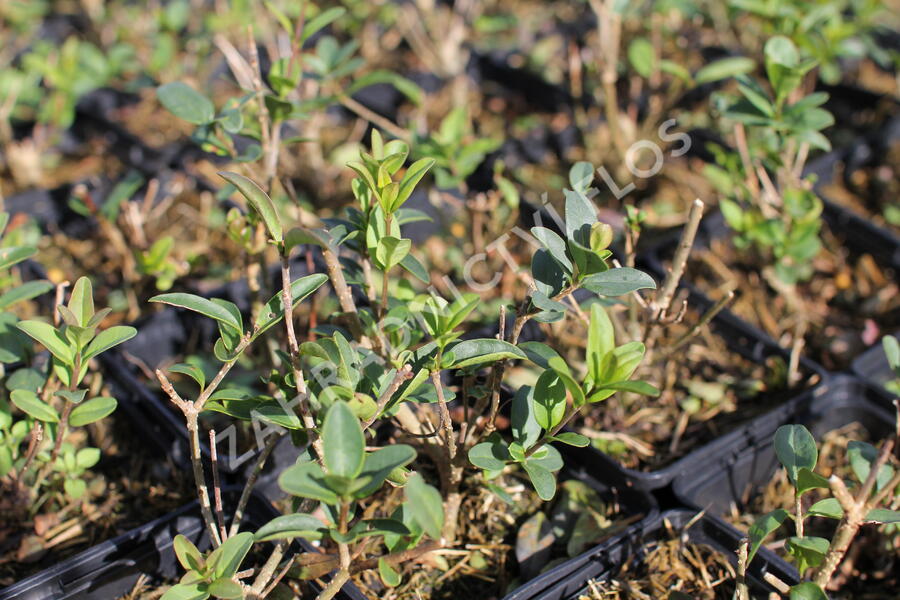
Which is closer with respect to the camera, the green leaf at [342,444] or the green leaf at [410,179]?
the green leaf at [342,444]

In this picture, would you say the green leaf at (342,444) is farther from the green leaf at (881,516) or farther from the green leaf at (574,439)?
the green leaf at (881,516)

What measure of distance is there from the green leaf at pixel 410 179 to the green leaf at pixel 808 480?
59 cm

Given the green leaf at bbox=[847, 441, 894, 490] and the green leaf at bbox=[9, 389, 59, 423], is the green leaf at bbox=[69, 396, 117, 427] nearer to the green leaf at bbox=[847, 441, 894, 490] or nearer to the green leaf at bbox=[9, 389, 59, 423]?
the green leaf at bbox=[9, 389, 59, 423]

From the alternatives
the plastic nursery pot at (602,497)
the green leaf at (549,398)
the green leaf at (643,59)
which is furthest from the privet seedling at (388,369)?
the green leaf at (643,59)

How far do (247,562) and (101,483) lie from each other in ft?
1.13

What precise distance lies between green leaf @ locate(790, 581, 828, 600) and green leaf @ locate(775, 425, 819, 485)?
0.42 feet

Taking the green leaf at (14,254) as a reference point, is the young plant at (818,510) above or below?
below

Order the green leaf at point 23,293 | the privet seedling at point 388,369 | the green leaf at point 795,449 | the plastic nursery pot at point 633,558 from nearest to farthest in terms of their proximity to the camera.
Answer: the privet seedling at point 388,369, the green leaf at point 795,449, the plastic nursery pot at point 633,558, the green leaf at point 23,293

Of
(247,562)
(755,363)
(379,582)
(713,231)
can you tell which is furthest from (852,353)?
(247,562)

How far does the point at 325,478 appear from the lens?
2.72 feet

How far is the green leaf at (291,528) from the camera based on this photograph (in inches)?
34.4

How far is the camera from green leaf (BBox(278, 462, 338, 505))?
824 millimetres

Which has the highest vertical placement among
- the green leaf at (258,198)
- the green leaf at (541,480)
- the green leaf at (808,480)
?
the green leaf at (258,198)

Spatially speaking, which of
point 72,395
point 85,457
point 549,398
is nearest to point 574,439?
point 549,398
